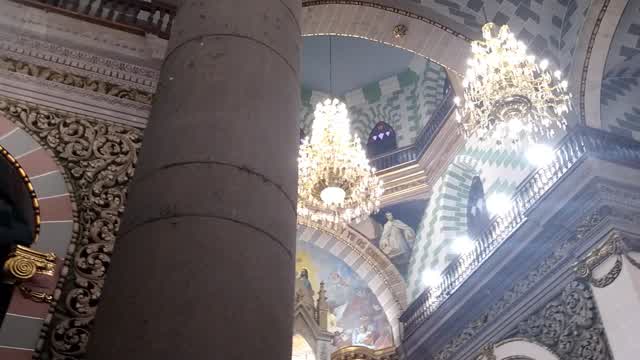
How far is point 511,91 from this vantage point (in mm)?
A: 8219

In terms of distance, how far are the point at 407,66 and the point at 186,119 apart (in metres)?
13.7

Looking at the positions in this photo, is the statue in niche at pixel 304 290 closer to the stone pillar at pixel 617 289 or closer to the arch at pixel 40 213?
the stone pillar at pixel 617 289

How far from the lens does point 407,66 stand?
15.2 m

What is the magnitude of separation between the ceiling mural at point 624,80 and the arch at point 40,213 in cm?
683

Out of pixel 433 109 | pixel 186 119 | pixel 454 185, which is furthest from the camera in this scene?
pixel 433 109

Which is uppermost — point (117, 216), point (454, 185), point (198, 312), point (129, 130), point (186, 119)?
point (454, 185)

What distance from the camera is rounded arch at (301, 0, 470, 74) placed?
9336 mm

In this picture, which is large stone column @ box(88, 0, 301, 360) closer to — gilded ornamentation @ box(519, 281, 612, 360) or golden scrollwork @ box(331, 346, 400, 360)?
gilded ornamentation @ box(519, 281, 612, 360)

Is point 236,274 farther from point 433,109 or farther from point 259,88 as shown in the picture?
point 433,109

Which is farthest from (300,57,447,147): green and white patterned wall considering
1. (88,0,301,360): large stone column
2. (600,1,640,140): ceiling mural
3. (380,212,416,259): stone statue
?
(88,0,301,360): large stone column

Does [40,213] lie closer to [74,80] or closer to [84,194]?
[84,194]

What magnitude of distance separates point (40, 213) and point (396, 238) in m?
9.55

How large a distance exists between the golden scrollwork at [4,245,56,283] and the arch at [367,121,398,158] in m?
10.8

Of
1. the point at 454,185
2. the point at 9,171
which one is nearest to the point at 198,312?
the point at 9,171
